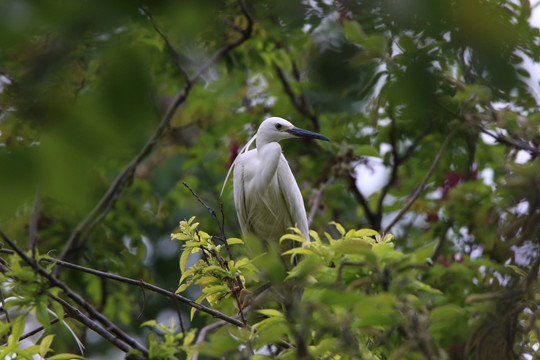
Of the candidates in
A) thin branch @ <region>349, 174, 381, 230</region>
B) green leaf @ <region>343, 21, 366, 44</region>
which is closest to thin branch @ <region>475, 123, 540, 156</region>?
green leaf @ <region>343, 21, 366, 44</region>

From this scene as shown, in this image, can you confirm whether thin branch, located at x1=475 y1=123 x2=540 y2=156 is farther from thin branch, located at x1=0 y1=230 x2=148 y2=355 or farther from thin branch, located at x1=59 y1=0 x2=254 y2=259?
thin branch, located at x1=0 y1=230 x2=148 y2=355

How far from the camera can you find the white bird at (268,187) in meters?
4.07

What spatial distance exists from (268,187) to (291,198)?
20 centimetres

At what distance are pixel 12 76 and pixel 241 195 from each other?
3648mm

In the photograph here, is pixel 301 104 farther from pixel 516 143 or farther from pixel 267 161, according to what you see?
pixel 516 143

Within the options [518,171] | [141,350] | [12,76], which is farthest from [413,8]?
[141,350]

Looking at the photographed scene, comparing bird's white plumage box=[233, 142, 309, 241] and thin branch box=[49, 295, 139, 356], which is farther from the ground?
thin branch box=[49, 295, 139, 356]

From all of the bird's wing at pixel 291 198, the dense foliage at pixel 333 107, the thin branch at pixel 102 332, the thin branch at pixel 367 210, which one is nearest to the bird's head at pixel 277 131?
the bird's wing at pixel 291 198

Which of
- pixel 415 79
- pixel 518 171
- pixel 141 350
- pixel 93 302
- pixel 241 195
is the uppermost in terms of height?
pixel 415 79

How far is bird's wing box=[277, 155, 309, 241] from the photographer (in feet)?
13.4

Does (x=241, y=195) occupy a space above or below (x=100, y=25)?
below

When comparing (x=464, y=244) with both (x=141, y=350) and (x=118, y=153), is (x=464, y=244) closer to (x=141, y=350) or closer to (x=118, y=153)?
(x=141, y=350)

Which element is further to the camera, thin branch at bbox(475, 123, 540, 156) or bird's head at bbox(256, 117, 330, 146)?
bird's head at bbox(256, 117, 330, 146)

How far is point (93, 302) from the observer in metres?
5.22
